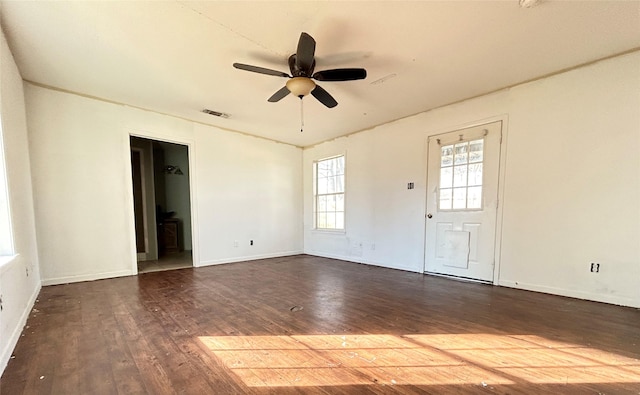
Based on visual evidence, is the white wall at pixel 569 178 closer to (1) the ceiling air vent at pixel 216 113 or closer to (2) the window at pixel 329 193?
(2) the window at pixel 329 193

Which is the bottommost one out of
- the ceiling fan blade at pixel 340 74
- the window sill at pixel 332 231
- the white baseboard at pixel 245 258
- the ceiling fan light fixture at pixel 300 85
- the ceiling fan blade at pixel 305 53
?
the white baseboard at pixel 245 258

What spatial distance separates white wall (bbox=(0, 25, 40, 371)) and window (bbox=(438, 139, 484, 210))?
190 inches

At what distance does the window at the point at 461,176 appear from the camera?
11.8 ft

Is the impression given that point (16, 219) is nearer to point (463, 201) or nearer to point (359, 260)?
point (359, 260)

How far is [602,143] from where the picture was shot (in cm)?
270

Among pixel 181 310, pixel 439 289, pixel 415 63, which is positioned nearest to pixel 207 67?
pixel 415 63

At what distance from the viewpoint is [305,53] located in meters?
2.12

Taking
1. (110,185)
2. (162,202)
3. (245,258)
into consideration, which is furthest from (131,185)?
(162,202)

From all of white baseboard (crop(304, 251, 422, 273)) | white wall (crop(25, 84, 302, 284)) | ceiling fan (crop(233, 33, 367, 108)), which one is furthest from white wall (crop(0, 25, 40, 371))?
white baseboard (crop(304, 251, 422, 273))

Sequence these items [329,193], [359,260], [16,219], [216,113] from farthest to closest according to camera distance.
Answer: [329,193]
[359,260]
[216,113]
[16,219]

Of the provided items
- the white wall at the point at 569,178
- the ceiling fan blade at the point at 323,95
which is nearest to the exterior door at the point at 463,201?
the white wall at the point at 569,178

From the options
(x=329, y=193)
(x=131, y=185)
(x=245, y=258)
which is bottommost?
(x=245, y=258)

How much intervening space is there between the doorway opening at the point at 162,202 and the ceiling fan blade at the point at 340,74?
4.44 m

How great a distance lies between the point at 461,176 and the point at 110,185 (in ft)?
17.9
